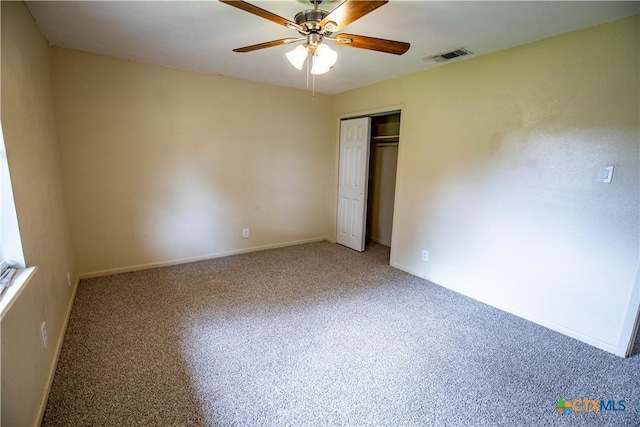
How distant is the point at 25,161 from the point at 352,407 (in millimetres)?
2356

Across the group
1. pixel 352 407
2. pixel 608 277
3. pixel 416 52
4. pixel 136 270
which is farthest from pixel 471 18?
pixel 136 270

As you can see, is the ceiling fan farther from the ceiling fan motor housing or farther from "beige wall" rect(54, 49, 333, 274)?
"beige wall" rect(54, 49, 333, 274)

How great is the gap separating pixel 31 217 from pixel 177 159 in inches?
71.6

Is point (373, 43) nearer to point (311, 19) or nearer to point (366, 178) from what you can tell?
point (311, 19)

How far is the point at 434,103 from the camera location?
301cm

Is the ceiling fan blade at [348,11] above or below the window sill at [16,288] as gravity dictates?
above

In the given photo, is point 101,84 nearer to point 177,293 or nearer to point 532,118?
point 177,293

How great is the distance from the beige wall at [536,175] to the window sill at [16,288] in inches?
127

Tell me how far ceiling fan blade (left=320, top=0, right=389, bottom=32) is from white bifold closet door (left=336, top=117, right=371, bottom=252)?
2.28 m

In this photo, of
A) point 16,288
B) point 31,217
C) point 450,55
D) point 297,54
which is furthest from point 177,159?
point 450,55

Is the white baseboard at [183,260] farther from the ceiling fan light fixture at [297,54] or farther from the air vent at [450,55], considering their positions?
the air vent at [450,55]

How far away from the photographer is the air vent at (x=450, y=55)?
8.28ft

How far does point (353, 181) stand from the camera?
4168 mm

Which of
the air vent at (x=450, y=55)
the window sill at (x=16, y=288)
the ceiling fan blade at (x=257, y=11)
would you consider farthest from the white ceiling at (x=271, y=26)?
the window sill at (x=16, y=288)
